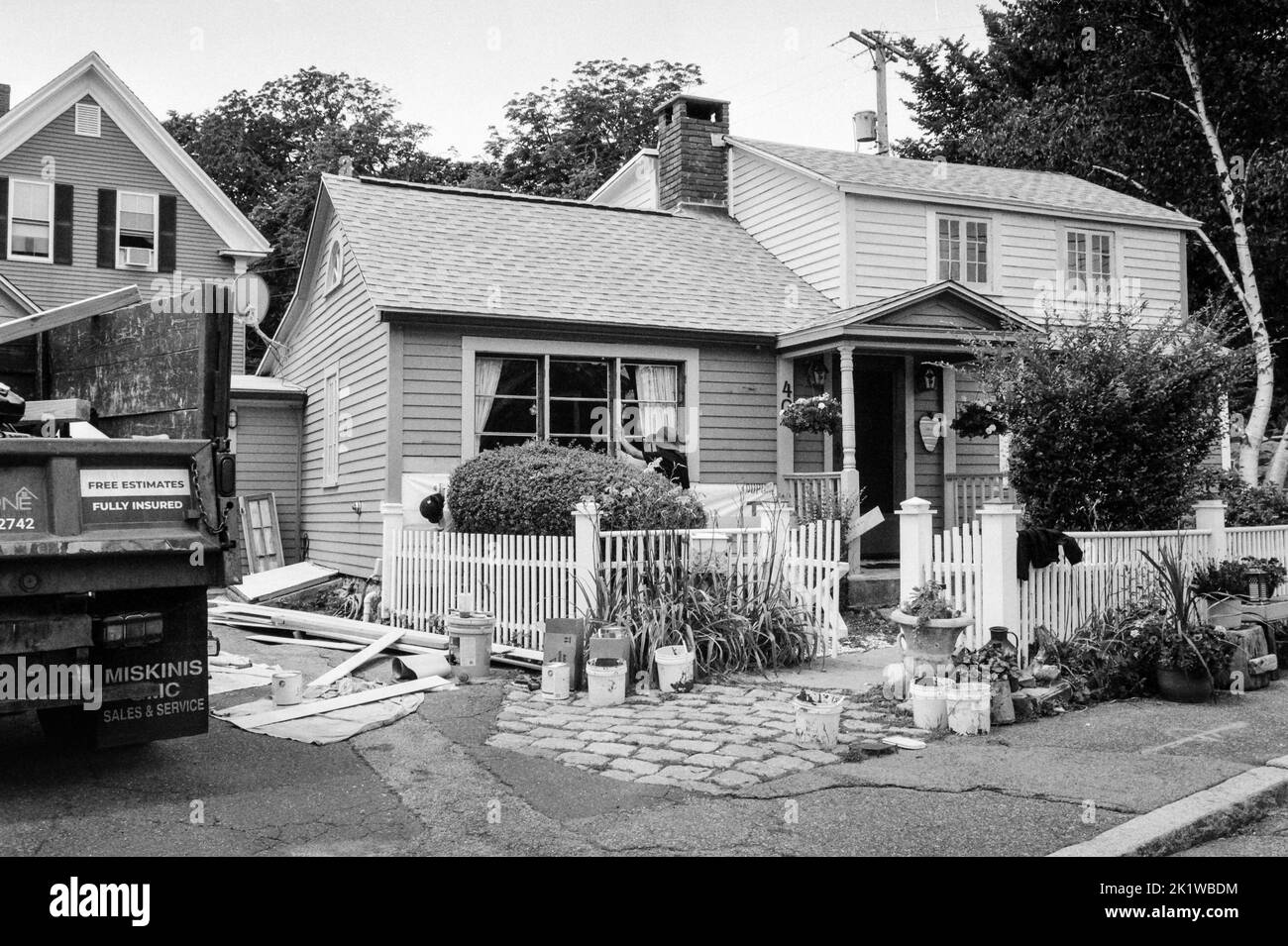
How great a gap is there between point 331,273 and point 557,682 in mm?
9650

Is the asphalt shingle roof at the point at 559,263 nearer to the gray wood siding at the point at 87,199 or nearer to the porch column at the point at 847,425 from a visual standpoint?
the porch column at the point at 847,425

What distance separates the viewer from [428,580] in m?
11.0

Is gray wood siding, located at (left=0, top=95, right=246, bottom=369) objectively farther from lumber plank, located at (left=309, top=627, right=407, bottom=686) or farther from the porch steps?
the porch steps

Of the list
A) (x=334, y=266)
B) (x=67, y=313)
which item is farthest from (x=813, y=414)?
(x=67, y=313)

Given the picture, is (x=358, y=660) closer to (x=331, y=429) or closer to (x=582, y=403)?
(x=582, y=403)

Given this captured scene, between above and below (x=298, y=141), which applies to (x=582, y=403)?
below

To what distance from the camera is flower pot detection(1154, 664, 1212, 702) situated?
738cm

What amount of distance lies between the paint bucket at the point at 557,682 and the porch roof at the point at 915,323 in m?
6.72

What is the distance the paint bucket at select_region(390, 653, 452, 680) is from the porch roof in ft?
22.0

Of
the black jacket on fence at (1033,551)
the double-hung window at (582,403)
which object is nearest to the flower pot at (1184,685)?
the black jacket on fence at (1033,551)

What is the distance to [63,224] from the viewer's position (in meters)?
20.7

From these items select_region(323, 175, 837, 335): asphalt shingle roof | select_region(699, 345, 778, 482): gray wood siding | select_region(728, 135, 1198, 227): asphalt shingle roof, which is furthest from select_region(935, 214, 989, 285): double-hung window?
select_region(699, 345, 778, 482): gray wood siding
